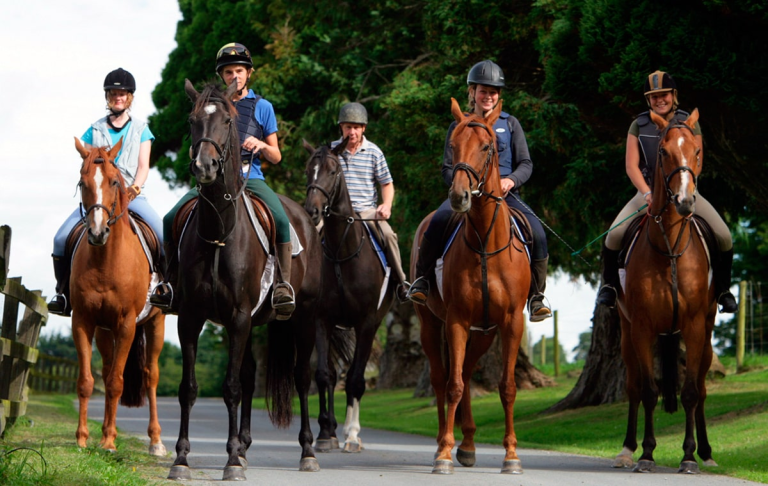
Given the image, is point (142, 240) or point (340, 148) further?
point (340, 148)

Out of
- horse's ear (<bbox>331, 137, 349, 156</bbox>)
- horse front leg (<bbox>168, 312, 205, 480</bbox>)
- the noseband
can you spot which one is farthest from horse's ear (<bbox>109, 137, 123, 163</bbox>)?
Answer: the noseband

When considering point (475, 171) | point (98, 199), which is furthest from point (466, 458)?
point (98, 199)

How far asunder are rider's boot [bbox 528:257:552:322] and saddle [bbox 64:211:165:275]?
4073 mm

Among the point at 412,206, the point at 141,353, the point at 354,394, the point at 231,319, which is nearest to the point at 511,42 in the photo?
the point at 412,206

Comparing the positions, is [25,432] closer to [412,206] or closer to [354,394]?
[354,394]

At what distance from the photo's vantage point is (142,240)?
1080cm

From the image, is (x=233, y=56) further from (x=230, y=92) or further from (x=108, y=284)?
(x=108, y=284)

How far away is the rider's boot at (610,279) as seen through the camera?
1072cm

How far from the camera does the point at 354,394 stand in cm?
1254

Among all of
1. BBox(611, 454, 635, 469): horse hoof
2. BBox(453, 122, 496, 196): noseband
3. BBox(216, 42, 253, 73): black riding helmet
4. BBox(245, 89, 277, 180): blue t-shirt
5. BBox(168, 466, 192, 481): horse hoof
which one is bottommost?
BBox(168, 466, 192, 481): horse hoof

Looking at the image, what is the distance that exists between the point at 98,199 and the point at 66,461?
105 inches

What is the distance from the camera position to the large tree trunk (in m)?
17.1

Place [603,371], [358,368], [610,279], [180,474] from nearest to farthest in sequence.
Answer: [180,474] → [610,279] → [358,368] → [603,371]

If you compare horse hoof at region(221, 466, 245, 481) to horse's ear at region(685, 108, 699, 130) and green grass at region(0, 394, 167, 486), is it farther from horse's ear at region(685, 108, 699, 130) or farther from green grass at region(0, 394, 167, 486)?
horse's ear at region(685, 108, 699, 130)
